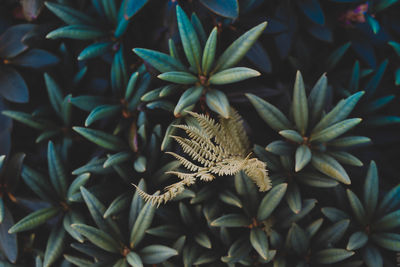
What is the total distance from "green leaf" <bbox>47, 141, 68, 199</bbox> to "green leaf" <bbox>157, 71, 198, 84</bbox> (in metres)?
0.58

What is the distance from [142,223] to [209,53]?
2.19 feet

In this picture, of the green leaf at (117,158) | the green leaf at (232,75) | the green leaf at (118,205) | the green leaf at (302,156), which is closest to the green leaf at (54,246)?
the green leaf at (118,205)

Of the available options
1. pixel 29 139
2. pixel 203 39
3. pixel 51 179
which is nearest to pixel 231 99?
pixel 203 39

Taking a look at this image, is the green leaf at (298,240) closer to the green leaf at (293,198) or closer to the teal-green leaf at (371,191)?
the green leaf at (293,198)

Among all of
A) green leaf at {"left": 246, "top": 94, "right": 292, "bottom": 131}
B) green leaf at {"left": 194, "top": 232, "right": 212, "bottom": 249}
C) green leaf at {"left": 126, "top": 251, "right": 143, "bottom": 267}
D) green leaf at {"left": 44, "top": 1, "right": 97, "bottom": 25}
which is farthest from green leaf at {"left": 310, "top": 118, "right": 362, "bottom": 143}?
green leaf at {"left": 44, "top": 1, "right": 97, "bottom": 25}

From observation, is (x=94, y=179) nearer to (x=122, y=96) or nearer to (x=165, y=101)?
(x=122, y=96)

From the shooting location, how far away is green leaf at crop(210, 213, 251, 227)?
1338 mm

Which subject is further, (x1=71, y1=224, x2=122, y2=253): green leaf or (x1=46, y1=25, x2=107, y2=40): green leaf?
(x1=46, y1=25, x2=107, y2=40): green leaf

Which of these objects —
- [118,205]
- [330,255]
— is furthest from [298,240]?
[118,205]

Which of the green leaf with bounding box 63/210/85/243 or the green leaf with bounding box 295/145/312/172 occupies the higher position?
the green leaf with bounding box 295/145/312/172

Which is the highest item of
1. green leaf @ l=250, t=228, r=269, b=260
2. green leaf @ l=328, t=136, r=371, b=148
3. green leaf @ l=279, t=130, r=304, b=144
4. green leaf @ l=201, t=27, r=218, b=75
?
green leaf @ l=201, t=27, r=218, b=75

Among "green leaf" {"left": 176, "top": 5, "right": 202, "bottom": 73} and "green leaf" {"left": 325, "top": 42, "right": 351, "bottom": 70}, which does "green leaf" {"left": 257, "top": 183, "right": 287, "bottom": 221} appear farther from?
"green leaf" {"left": 325, "top": 42, "right": 351, "bottom": 70}

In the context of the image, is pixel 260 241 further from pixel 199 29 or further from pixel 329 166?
pixel 199 29

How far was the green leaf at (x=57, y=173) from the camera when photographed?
4.86 feet
